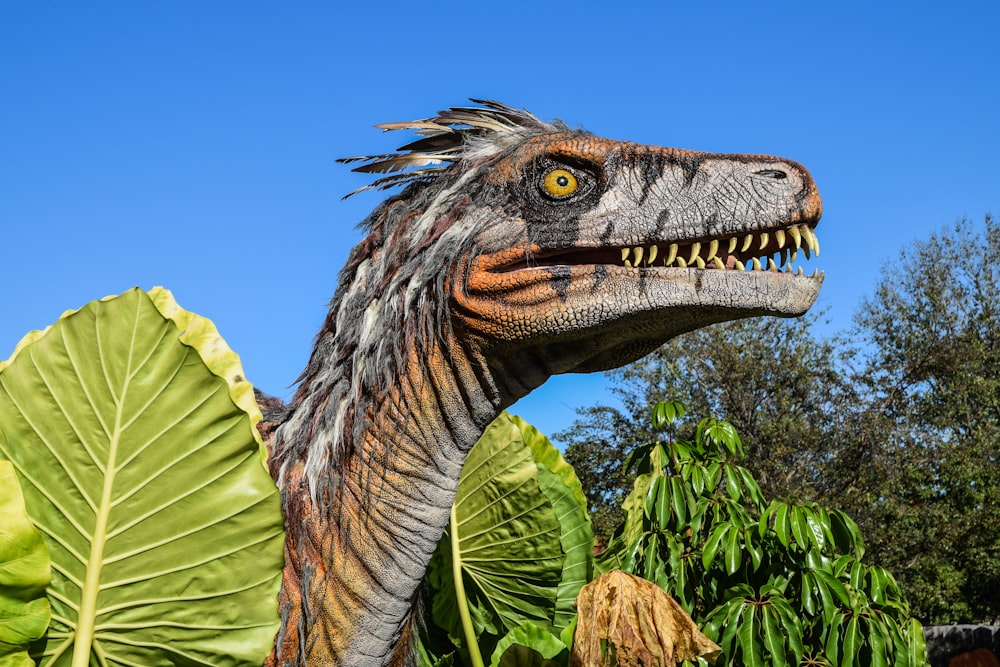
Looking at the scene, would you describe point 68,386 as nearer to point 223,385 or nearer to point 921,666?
point 223,385

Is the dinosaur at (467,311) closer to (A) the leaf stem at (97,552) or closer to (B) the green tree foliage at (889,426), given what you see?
(A) the leaf stem at (97,552)

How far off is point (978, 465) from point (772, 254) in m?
15.4

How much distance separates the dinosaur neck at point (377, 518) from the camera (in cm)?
215

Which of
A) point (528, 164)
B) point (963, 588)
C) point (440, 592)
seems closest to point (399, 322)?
point (528, 164)

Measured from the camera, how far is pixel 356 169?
2.57 m

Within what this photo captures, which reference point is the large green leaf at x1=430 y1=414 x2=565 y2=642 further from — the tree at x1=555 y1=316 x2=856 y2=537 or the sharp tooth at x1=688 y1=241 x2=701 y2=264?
the tree at x1=555 y1=316 x2=856 y2=537

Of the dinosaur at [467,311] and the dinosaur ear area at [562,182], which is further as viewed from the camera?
the dinosaur ear area at [562,182]

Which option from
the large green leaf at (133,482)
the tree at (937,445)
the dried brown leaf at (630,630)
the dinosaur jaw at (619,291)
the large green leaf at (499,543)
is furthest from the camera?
the tree at (937,445)

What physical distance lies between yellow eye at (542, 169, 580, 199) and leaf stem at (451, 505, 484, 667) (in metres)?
1.69

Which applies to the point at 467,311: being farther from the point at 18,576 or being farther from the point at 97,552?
the point at 18,576

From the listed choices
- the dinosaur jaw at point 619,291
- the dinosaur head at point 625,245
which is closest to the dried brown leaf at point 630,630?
the dinosaur head at point 625,245

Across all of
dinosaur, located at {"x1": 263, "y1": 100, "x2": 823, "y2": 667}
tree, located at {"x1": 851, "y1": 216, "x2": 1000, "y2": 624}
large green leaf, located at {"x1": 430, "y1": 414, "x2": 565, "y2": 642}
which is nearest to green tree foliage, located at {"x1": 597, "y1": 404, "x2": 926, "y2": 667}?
large green leaf, located at {"x1": 430, "y1": 414, "x2": 565, "y2": 642}

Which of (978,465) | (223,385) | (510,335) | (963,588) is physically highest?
(978,465)

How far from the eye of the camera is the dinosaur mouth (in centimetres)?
233
